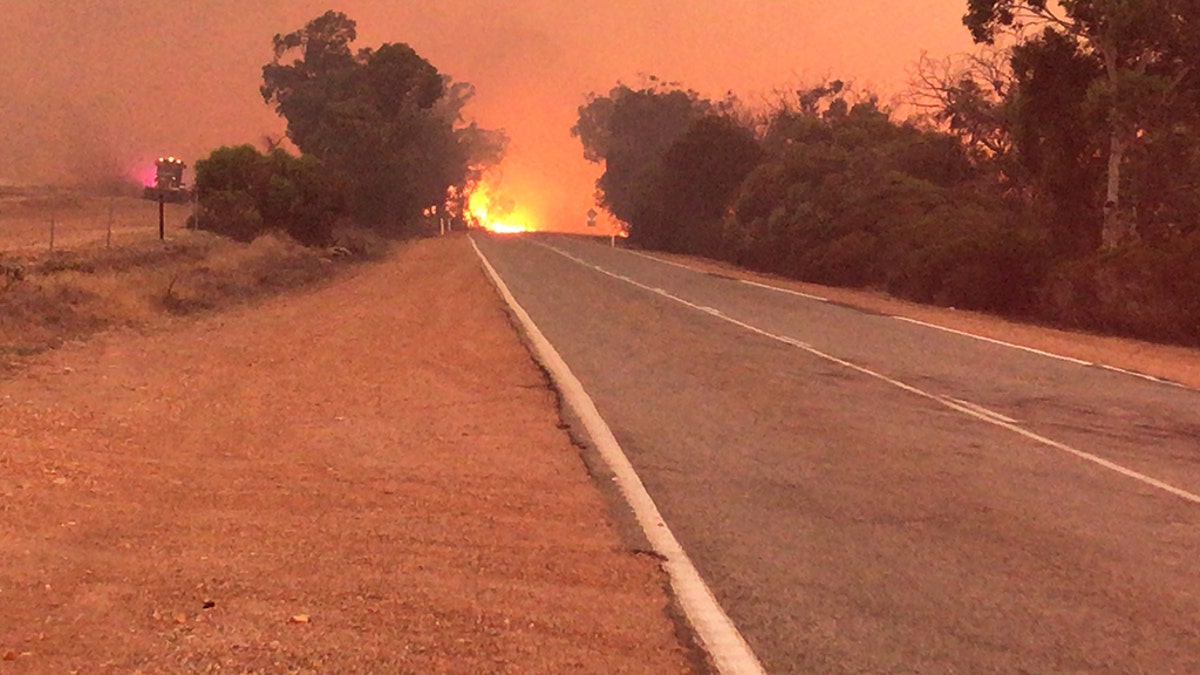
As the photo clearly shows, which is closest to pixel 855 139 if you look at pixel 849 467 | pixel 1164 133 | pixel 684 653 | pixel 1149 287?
pixel 1164 133

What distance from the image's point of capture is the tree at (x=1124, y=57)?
25.3 metres

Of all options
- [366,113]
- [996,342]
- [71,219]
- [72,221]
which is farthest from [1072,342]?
[366,113]

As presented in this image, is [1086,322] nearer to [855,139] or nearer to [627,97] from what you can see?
[855,139]

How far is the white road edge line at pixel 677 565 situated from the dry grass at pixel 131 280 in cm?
689

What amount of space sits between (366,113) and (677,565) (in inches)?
2777

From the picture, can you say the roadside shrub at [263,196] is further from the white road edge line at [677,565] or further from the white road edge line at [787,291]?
the white road edge line at [677,565]

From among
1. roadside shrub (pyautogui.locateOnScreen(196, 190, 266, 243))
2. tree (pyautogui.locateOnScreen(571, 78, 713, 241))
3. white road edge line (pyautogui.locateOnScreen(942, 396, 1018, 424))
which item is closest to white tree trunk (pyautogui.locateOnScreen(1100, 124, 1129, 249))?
white road edge line (pyautogui.locateOnScreen(942, 396, 1018, 424))

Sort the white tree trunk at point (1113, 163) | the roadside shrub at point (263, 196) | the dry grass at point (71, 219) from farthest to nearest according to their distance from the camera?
the roadside shrub at point (263, 196)
the dry grass at point (71, 219)
the white tree trunk at point (1113, 163)

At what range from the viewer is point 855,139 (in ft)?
166

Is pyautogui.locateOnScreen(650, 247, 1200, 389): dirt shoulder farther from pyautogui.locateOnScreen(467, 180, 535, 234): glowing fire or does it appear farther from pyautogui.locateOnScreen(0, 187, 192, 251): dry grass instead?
pyautogui.locateOnScreen(467, 180, 535, 234): glowing fire

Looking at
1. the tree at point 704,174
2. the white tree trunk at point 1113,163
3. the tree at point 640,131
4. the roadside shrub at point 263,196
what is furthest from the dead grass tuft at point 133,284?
the tree at point 640,131

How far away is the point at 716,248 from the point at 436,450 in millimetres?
54330

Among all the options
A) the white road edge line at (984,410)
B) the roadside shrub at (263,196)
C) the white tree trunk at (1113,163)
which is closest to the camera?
the white road edge line at (984,410)

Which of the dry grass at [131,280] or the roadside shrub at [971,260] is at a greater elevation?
the roadside shrub at [971,260]
